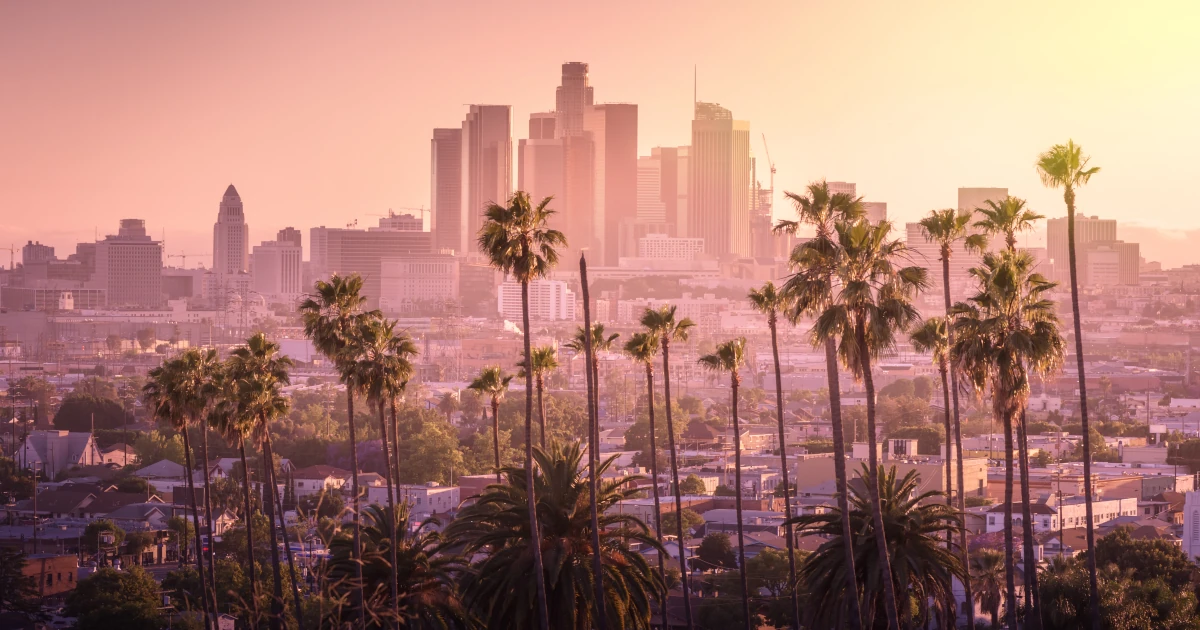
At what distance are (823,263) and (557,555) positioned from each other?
7.03m

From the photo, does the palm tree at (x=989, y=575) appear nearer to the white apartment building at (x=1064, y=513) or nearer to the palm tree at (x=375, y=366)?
the palm tree at (x=375, y=366)

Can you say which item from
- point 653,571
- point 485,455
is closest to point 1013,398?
point 653,571

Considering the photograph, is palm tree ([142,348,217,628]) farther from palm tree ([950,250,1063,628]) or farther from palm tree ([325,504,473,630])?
palm tree ([950,250,1063,628])

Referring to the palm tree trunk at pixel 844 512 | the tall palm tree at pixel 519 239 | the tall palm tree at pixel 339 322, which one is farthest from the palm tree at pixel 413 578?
the palm tree trunk at pixel 844 512

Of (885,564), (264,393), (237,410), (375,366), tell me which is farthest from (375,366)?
(885,564)

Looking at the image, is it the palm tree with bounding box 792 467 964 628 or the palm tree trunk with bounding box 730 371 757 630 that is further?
the palm tree trunk with bounding box 730 371 757 630

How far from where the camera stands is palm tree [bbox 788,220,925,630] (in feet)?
87.2

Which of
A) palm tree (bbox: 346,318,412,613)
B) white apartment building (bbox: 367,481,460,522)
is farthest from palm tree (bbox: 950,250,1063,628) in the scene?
white apartment building (bbox: 367,481,460,522)

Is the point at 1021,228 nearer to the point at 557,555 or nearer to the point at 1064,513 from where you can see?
the point at 557,555

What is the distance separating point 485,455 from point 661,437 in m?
14.2

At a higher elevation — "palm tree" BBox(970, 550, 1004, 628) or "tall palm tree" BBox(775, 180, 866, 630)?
"tall palm tree" BBox(775, 180, 866, 630)

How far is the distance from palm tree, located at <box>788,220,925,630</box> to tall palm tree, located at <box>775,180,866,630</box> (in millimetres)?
104

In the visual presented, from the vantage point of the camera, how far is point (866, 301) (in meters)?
26.7

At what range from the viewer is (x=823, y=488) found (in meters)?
83.8
